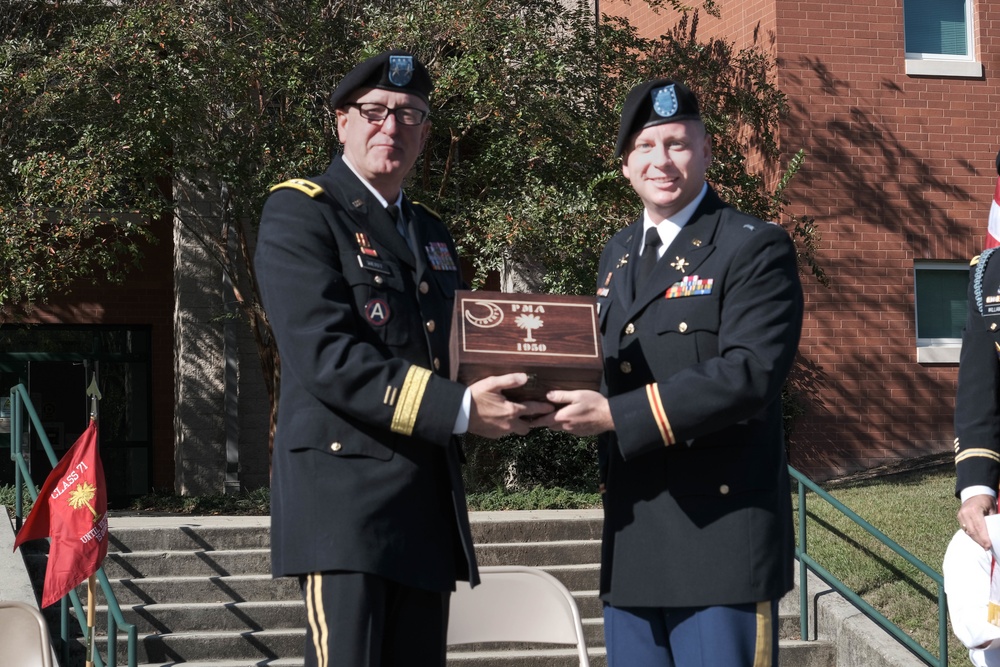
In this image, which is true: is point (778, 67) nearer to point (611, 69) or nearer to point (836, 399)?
point (611, 69)

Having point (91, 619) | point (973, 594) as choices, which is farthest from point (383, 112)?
point (91, 619)

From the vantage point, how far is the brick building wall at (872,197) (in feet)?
46.9

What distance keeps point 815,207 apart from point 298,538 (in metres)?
12.3

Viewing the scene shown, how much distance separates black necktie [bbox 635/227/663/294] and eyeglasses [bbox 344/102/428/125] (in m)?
0.70

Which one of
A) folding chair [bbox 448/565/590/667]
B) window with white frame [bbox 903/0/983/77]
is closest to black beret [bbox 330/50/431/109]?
folding chair [bbox 448/565/590/667]

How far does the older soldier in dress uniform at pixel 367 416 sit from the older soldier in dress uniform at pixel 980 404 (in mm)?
1723

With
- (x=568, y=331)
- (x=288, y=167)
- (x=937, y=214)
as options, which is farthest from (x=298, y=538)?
(x=937, y=214)

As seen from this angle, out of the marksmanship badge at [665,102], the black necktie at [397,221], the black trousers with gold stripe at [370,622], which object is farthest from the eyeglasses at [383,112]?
the black trousers with gold stripe at [370,622]

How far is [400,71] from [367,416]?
0.90 meters

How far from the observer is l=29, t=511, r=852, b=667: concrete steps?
7598 millimetres

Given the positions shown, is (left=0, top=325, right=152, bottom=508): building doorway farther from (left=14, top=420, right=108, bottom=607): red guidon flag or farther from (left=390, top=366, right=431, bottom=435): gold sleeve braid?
(left=390, top=366, right=431, bottom=435): gold sleeve braid

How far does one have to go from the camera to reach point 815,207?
14.3 metres

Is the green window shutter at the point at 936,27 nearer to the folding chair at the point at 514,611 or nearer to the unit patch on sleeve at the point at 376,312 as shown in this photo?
the folding chair at the point at 514,611

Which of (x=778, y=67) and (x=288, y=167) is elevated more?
(x=778, y=67)
